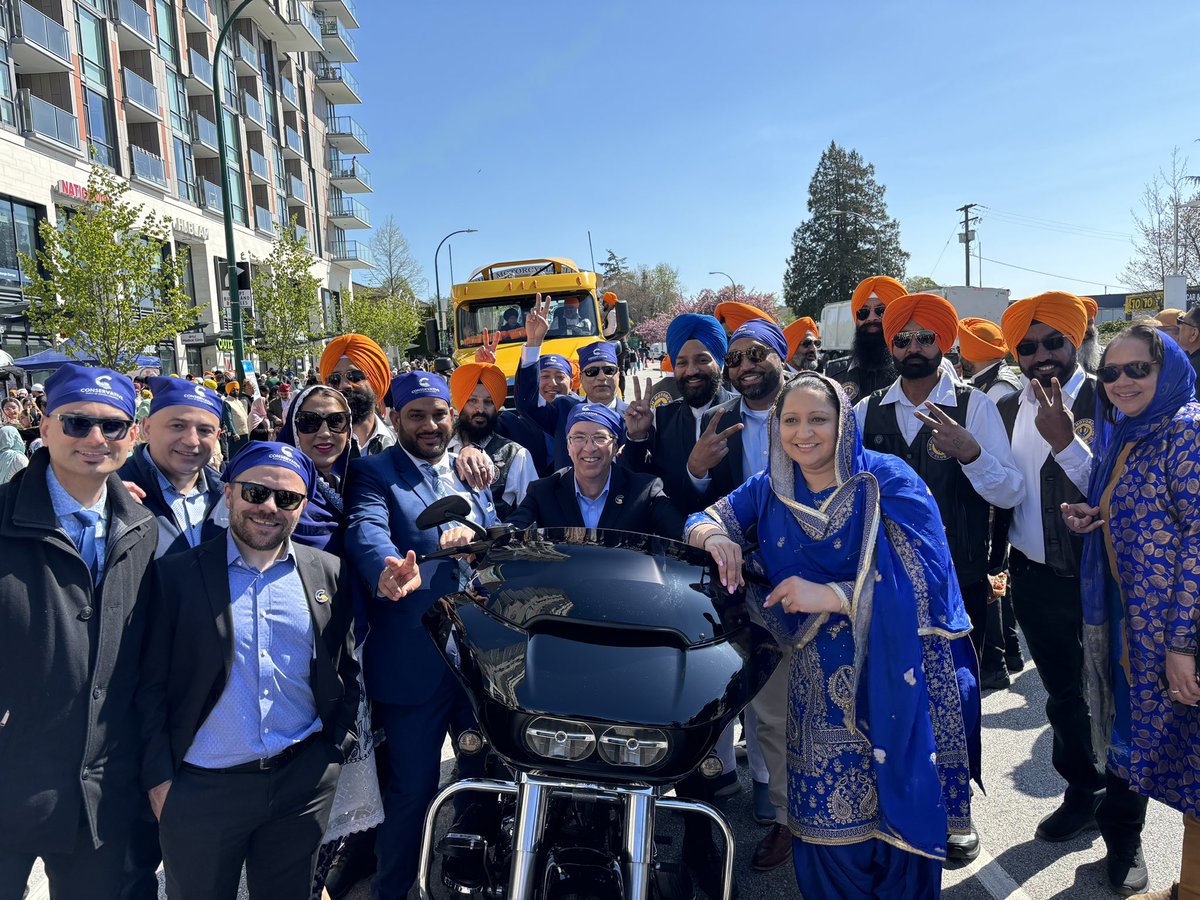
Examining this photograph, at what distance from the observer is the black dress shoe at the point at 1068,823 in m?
3.22

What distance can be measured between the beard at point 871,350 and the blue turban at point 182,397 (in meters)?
4.23

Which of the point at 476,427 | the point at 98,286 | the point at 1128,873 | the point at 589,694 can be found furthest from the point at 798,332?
the point at 98,286

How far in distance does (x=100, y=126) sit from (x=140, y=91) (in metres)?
3.07

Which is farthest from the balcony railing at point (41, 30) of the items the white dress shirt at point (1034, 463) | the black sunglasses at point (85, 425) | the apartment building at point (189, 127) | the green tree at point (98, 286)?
the white dress shirt at point (1034, 463)

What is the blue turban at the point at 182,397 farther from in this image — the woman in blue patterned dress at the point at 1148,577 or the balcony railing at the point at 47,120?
the balcony railing at the point at 47,120

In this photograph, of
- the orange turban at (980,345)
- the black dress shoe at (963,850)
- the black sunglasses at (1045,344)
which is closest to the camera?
the black dress shoe at (963,850)

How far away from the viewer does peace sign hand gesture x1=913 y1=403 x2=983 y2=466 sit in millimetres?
3301

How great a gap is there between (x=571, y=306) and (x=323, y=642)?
9.39 metres

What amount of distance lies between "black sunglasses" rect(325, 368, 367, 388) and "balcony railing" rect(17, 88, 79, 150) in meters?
21.1

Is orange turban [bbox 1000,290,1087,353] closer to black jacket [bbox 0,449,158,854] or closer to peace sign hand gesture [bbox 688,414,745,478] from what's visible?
peace sign hand gesture [bbox 688,414,745,478]

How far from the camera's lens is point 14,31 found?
772 inches

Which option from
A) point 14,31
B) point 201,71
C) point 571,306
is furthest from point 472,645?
point 201,71

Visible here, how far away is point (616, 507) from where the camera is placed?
3.08 m

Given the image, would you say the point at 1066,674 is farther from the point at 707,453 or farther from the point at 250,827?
the point at 250,827
